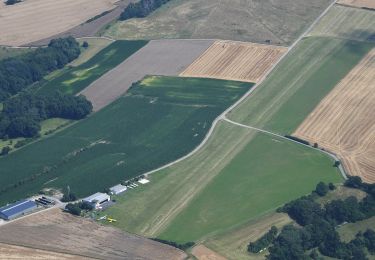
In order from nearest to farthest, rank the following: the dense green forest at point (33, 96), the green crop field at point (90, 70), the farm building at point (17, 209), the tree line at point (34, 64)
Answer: the farm building at point (17, 209) < the dense green forest at point (33, 96) < the tree line at point (34, 64) < the green crop field at point (90, 70)

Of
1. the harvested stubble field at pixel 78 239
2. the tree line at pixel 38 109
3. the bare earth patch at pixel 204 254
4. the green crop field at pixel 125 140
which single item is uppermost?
the tree line at pixel 38 109

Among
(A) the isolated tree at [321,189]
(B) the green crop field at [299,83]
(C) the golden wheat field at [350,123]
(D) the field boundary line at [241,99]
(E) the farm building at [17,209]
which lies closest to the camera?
(E) the farm building at [17,209]

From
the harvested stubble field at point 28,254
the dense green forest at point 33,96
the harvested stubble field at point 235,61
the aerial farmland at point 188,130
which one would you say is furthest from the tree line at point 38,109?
the harvested stubble field at point 28,254

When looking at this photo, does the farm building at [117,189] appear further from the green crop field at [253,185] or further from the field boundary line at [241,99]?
the green crop field at [253,185]

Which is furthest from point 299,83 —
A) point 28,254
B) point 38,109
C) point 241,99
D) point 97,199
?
point 28,254

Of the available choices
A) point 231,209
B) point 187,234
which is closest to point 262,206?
point 231,209

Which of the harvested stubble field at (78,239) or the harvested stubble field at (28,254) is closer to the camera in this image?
the harvested stubble field at (28,254)
